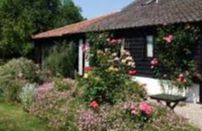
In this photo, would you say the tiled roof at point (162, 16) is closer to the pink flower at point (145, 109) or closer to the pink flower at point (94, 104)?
the pink flower at point (94, 104)

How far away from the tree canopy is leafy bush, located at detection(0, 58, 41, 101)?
2021 centimetres

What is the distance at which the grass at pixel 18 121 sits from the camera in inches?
446

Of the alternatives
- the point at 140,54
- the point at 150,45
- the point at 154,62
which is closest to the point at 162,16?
the point at 150,45

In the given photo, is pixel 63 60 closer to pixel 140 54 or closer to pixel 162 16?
pixel 140 54

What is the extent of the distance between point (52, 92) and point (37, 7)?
89.2 feet

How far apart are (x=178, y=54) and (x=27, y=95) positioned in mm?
5936

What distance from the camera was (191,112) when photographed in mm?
13914

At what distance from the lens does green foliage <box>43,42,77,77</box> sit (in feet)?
84.7

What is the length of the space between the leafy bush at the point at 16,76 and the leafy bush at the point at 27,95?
1.90ft

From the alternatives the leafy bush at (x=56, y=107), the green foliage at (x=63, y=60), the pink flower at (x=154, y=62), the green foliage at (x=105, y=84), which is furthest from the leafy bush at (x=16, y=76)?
the green foliage at (x=63, y=60)

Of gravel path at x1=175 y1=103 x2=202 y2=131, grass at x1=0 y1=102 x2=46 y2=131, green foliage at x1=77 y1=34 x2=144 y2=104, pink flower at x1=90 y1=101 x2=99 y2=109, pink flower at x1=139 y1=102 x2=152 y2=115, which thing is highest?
green foliage at x1=77 y1=34 x2=144 y2=104

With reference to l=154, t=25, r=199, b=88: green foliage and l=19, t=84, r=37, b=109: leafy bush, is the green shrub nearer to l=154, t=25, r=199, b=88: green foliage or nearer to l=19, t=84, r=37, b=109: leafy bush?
l=19, t=84, r=37, b=109: leafy bush

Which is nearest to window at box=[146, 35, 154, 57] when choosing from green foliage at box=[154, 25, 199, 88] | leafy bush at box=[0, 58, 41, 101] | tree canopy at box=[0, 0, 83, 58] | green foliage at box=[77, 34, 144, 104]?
green foliage at box=[154, 25, 199, 88]

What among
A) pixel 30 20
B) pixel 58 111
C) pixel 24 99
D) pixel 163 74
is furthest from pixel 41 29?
pixel 58 111
